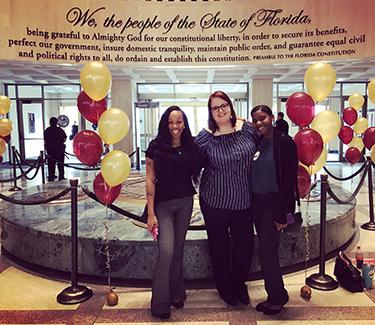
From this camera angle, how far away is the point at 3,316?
8.87 feet

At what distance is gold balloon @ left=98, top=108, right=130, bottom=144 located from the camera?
2803 mm

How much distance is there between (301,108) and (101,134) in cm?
165

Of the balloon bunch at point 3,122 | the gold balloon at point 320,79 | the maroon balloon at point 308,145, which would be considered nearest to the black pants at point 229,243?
the maroon balloon at point 308,145

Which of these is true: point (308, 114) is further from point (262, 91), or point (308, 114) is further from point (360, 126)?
point (262, 91)

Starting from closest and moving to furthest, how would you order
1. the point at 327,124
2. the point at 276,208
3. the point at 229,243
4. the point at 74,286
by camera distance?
the point at 276,208
the point at 229,243
the point at 74,286
the point at 327,124

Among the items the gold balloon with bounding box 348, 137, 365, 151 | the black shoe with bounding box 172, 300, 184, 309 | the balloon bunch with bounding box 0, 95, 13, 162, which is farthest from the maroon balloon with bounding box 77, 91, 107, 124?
the gold balloon with bounding box 348, 137, 365, 151

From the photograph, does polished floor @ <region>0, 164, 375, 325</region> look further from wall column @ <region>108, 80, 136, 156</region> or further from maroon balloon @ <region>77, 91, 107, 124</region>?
wall column @ <region>108, 80, 136, 156</region>

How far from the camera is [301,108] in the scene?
10.1 feet

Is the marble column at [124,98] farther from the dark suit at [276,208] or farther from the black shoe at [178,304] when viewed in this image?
the dark suit at [276,208]

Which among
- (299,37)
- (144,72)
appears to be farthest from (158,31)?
(144,72)

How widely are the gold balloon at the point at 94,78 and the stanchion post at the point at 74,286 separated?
74 centimetres

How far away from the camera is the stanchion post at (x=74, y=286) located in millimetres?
2906

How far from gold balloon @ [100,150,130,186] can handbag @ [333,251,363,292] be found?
2.02 meters

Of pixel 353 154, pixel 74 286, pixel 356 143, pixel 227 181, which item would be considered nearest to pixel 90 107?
pixel 227 181
